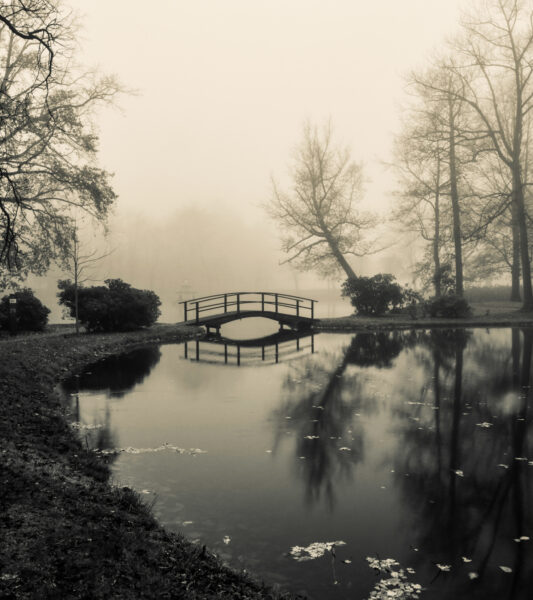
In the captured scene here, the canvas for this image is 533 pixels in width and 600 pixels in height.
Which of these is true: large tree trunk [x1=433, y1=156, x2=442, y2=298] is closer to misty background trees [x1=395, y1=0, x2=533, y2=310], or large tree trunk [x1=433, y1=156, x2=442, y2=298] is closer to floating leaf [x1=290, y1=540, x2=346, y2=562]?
misty background trees [x1=395, y1=0, x2=533, y2=310]

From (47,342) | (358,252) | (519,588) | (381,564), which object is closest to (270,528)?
(381,564)

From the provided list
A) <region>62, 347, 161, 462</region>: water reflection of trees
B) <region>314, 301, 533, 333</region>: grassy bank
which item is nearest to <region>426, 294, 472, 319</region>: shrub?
<region>314, 301, 533, 333</region>: grassy bank

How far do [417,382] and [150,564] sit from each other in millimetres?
10979

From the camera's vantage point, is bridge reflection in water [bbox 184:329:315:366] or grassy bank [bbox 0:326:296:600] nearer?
grassy bank [bbox 0:326:296:600]

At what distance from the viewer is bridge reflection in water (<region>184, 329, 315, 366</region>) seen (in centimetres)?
2033

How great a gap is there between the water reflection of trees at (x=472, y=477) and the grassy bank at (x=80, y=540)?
7.18ft

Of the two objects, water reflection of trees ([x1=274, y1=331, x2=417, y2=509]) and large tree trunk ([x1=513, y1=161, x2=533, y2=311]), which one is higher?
large tree trunk ([x1=513, y1=161, x2=533, y2=311])

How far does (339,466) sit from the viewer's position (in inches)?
333

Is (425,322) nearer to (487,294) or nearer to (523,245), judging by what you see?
(523,245)

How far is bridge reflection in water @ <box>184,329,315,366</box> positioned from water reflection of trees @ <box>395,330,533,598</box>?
7.06m

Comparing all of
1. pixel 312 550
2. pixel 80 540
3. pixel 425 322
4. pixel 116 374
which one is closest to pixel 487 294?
pixel 425 322

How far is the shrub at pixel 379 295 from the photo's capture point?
112ft

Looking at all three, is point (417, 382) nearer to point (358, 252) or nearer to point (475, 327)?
point (475, 327)

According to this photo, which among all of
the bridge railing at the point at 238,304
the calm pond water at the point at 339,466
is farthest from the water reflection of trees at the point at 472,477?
the bridge railing at the point at 238,304
